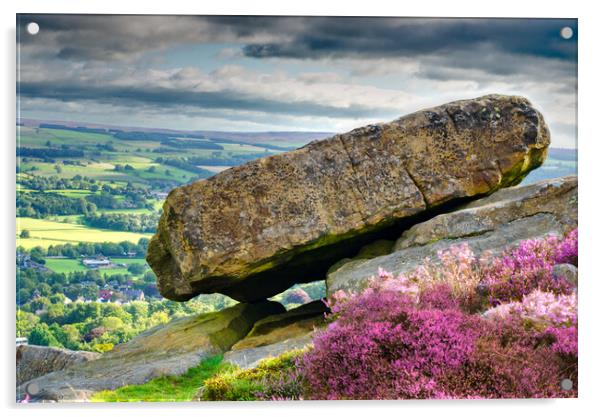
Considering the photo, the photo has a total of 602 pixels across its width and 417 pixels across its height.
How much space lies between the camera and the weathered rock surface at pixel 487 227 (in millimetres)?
13328

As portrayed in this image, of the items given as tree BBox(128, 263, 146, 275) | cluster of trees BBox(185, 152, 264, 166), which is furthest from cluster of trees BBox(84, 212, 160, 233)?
cluster of trees BBox(185, 152, 264, 166)

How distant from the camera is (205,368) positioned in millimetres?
13438

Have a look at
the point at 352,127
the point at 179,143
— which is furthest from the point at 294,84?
the point at 179,143

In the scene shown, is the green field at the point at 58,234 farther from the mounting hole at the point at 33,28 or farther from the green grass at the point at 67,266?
the mounting hole at the point at 33,28

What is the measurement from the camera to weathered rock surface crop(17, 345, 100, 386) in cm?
1372

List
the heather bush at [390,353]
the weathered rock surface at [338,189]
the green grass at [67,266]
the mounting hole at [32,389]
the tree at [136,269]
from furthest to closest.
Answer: the tree at [136,269], the weathered rock surface at [338,189], the green grass at [67,266], the mounting hole at [32,389], the heather bush at [390,353]

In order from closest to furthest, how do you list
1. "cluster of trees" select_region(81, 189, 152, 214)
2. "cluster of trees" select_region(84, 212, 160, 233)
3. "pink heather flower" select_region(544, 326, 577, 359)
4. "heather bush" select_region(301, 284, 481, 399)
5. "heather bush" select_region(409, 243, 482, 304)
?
"heather bush" select_region(301, 284, 481, 399) → "pink heather flower" select_region(544, 326, 577, 359) → "heather bush" select_region(409, 243, 482, 304) → "cluster of trees" select_region(84, 212, 160, 233) → "cluster of trees" select_region(81, 189, 152, 214)

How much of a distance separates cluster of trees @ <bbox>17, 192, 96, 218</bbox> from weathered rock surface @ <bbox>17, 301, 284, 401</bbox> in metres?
2.67

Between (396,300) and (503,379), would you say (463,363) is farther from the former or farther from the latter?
(396,300)

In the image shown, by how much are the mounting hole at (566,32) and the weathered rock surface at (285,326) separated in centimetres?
611

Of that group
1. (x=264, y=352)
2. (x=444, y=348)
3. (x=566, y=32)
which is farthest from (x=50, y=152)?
(x=566, y=32)

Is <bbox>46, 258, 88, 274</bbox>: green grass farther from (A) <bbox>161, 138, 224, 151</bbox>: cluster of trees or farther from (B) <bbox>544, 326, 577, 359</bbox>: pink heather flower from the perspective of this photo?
(B) <bbox>544, 326, 577, 359</bbox>: pink heather flower

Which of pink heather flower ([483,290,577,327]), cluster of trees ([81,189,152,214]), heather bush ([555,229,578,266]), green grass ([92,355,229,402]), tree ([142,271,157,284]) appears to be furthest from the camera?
tree ([142,271,157,284])

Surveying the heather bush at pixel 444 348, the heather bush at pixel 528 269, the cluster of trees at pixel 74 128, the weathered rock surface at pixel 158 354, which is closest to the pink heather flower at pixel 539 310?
the heather bush at pixel 444 348
